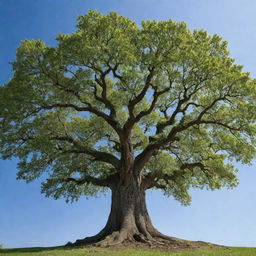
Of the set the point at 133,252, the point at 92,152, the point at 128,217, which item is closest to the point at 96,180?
the point at 92,152

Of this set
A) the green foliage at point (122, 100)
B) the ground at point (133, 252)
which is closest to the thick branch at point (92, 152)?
the green foliage at point (122, 100)

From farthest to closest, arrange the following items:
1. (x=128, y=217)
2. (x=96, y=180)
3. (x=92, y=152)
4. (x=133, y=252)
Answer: (x=96, y=180)
(x=92, y=152)
(x=128, y=217)
(x=133, y=252)

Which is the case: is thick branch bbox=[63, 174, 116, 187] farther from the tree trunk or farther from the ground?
the ground

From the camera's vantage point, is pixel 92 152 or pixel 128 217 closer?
pixel 128 217

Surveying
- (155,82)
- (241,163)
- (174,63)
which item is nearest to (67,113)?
(155,82)

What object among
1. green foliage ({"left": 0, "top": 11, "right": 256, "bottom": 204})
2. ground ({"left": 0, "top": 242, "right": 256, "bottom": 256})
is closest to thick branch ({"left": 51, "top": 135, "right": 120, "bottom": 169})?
green foliage ({"left": 0, "top": 11, "right": 256, "bottom": 204})

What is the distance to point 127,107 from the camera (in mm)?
27922

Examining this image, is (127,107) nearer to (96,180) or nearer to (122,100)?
(122,100)

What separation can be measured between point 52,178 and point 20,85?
807 centimetres

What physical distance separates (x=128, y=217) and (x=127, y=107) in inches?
334

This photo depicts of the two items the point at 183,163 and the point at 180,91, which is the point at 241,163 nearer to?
the point at 183,163

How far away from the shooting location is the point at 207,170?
102 ft

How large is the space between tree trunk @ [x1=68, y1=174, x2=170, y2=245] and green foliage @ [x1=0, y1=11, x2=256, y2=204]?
1.92m

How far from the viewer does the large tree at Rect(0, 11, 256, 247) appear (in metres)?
25.3
